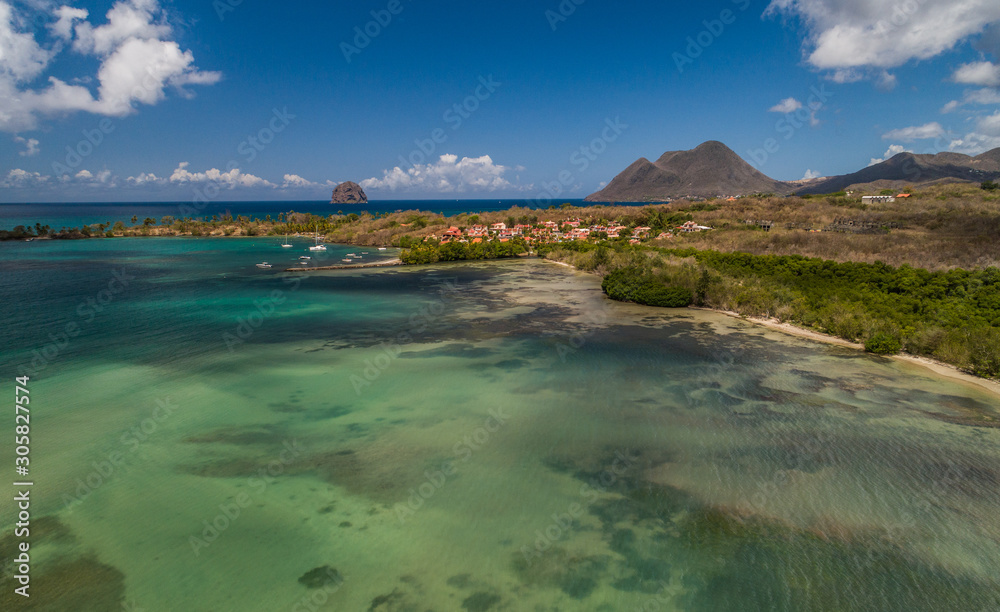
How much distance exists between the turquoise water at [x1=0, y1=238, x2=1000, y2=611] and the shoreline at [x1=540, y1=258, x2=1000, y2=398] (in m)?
0.62

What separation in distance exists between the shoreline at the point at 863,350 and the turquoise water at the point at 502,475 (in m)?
0.62

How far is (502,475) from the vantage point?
12.4 m

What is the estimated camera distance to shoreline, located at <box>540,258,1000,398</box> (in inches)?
693

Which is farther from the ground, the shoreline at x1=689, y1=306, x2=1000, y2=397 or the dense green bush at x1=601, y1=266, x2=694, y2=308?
the dense green bush at x1=601, y1=266, x2=694, y2=308

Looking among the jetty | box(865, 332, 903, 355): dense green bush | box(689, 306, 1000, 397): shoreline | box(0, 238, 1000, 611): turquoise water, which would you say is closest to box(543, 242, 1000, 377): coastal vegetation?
box(865, 332, 903, 355): dense green bush

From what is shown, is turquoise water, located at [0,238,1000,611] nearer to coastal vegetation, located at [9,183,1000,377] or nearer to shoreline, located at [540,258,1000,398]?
shoreline, located at [540,258,1000,398]

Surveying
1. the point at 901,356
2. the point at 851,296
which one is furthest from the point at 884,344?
the point at 851,296

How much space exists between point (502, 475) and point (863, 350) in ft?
65.7

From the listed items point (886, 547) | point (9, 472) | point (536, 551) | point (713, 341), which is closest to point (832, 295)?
point (713, 341)

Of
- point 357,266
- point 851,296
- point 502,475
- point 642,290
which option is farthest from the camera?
point 357,266

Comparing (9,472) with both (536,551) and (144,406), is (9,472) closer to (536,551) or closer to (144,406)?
(144,406)

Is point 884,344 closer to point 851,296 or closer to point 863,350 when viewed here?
point 863,350

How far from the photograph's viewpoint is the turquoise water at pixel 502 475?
868 cm

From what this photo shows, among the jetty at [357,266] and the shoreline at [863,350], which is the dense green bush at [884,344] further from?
the jetty at [357,266]
